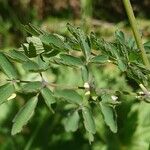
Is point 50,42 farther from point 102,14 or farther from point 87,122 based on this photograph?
point 102,14

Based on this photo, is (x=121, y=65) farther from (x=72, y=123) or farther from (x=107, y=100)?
(x=72, y=123)

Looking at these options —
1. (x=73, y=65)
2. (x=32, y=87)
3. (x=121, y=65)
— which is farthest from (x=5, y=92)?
(x=121, y=65)

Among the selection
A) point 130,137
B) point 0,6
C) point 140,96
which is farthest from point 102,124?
point 0,6

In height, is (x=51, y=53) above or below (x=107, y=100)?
above

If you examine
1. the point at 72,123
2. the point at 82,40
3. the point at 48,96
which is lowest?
the point at 72,123

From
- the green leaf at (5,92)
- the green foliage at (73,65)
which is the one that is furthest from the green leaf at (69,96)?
the green leaf at (5,92)

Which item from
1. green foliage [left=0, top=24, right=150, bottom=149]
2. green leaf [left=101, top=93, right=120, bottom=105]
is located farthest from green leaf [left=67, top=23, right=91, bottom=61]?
green leaf [left=101, top=93, right=120, bottom=105]
